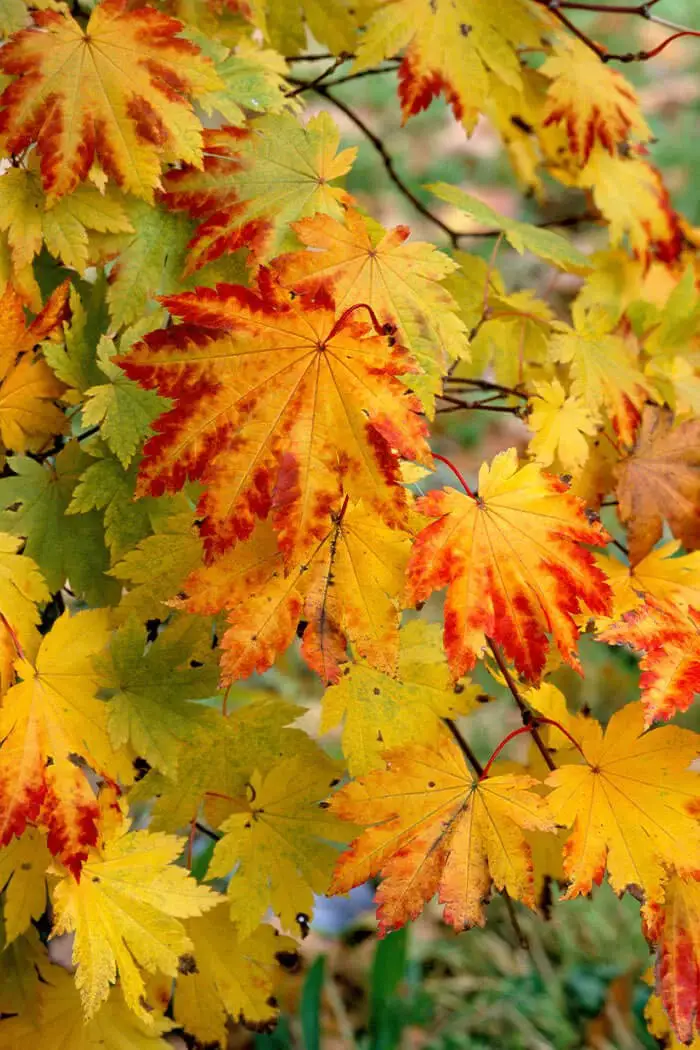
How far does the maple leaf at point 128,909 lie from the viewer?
32.5 inches

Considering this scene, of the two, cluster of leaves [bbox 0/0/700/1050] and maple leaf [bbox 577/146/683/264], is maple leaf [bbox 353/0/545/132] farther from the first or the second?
maple leaf [bbox 577/146/683/264]

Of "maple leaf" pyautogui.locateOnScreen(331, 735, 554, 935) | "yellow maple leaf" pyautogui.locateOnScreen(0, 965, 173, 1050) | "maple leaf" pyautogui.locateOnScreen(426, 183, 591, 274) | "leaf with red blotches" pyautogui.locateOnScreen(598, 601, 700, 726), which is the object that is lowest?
"yellow maple leaf" pyautogui.locateOnScreen(0, 965, 173, 1050)

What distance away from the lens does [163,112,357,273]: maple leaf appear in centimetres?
89

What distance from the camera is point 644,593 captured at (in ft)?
3.22

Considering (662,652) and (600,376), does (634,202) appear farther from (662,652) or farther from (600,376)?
(662,652)

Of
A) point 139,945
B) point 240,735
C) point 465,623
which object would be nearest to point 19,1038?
point 139,945

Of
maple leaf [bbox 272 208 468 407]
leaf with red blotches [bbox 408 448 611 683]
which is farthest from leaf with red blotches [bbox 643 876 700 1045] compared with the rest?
maple leaf [bbox 272 208 468 407]

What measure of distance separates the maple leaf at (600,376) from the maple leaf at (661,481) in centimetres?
4

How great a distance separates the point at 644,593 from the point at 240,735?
47cm

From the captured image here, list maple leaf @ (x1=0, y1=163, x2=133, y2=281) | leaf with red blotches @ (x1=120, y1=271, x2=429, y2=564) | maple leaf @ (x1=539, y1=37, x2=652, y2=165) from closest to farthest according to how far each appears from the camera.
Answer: leaf with red blotches @ (x1=120, y1=271, x2=429, y2=564), maple leaf @ (x1=0, y1=163, x2=133, y2=281), maple leaf @ (x1=539, y1=37, x2=652, y2=165)

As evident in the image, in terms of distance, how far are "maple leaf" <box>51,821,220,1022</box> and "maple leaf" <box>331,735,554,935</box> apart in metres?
0.17

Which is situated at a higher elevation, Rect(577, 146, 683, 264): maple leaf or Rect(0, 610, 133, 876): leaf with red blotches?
Rect(577, 146, 683, 264): maple leaf

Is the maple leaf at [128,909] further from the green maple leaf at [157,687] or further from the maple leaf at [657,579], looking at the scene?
the maple leaf at [657,579]

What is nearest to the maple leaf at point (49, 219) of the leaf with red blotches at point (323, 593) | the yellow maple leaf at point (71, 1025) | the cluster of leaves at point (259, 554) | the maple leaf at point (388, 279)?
the cluster of leaves at point (259, 554)
